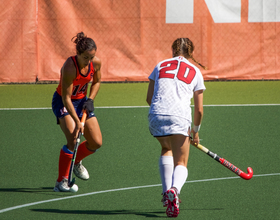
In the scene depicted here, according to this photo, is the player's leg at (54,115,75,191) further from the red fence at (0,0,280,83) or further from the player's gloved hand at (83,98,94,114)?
the red fence at (0,0,280,83)

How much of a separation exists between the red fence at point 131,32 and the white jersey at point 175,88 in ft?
24.2

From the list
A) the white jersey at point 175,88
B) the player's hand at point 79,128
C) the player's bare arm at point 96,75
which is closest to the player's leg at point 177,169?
the white jersey at point 175,88

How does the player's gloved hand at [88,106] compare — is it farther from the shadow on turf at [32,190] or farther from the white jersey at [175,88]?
the white jersey at [175,88]

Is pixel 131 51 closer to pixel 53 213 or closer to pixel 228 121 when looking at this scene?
pixel 228 121

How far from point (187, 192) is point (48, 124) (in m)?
3.69

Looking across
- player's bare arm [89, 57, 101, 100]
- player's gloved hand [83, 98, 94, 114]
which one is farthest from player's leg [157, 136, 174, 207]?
player's bare arm [89, 57, 101, 100]

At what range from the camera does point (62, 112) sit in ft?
15.5

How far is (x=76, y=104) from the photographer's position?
484 cm

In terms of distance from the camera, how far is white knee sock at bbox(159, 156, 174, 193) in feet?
12.7

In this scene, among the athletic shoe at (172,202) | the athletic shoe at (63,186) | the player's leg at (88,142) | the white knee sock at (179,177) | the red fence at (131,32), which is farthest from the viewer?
the red fence at (131,32)

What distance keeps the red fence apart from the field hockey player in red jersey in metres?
6.26

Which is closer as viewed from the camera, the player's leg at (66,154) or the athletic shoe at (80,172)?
the player's leg at (66,154)

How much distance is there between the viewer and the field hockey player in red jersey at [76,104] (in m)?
4.47

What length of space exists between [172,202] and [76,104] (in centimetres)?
164
